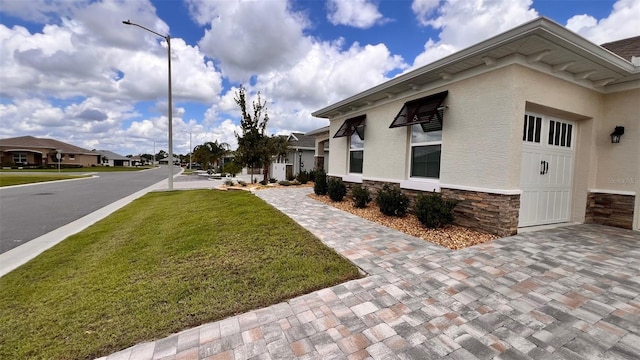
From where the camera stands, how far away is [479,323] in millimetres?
2709

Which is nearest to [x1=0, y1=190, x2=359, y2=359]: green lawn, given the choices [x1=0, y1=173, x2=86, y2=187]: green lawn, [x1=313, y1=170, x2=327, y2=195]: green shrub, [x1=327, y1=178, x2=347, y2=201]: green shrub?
[x1=327, y1=178, x2=347, y2=201]: green shrub

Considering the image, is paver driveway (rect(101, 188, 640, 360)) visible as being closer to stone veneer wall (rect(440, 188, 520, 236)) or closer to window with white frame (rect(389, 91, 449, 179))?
stone veneer wall (rect(440, 188, 520, 236))

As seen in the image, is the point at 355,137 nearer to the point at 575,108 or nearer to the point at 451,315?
the point at 575,108

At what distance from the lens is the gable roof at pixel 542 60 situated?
4676mm

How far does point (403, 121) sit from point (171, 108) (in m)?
12.5

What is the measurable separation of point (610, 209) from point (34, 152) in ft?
234

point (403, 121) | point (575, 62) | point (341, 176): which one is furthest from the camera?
point (341, 176)

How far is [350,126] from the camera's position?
10.8 m

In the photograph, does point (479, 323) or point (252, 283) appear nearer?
point (479, 323)

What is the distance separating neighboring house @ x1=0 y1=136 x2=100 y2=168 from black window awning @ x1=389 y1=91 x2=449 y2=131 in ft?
186

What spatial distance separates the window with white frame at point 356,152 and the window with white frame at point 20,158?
6449cm

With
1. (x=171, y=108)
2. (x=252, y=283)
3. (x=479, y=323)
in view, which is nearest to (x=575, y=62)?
(x=479, y=323)

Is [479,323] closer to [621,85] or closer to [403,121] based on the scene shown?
[403,121]

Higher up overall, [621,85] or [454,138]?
[621,85]
